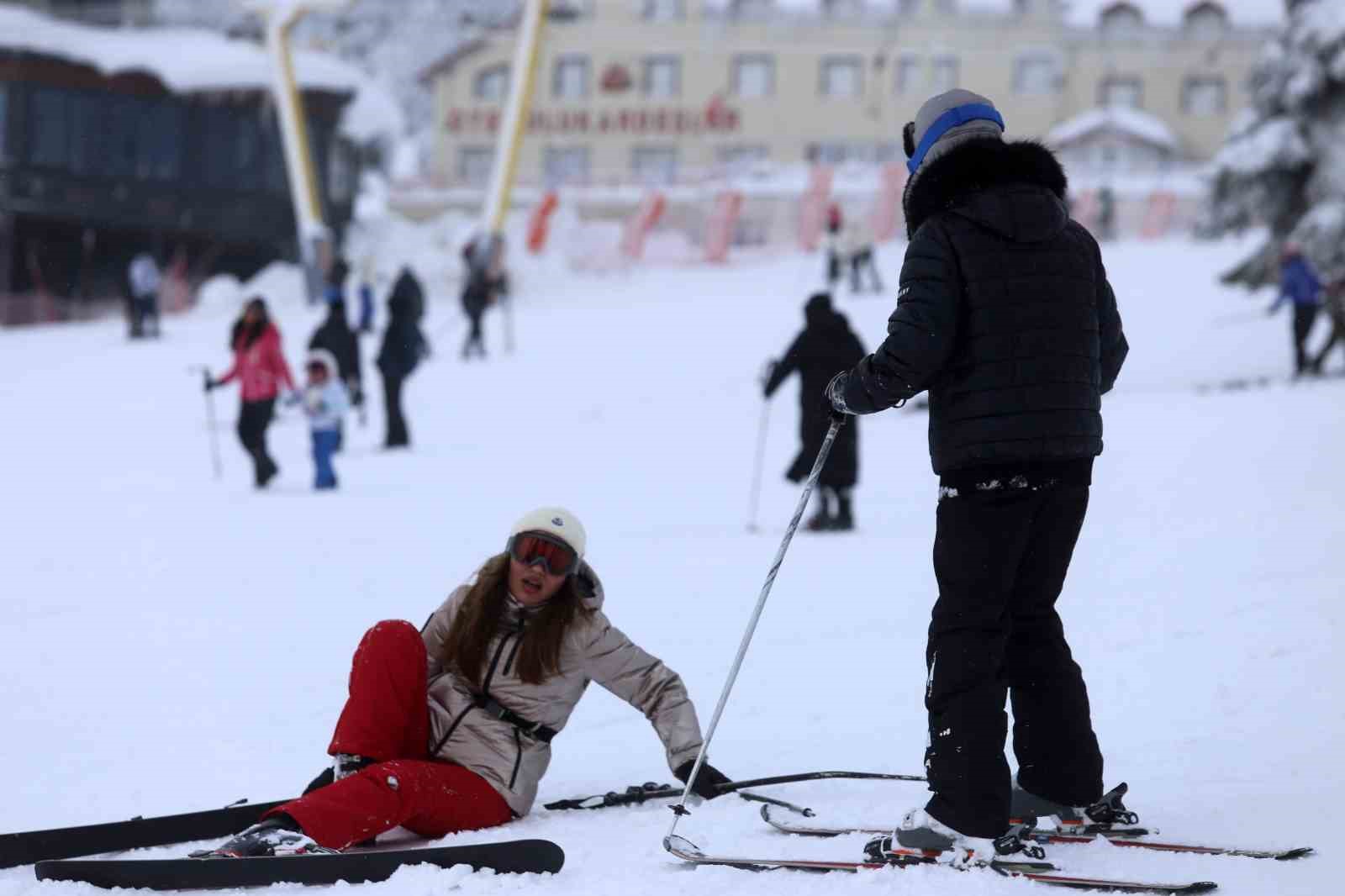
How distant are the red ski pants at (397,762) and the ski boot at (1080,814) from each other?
4.09ft

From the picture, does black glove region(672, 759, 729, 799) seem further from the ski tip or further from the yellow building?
the yellow building

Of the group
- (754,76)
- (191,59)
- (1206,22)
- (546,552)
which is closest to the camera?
→ (546,552)

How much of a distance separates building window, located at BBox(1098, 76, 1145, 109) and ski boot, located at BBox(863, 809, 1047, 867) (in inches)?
1809

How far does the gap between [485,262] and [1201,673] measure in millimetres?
25657

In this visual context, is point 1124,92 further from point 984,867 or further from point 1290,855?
point 984,867

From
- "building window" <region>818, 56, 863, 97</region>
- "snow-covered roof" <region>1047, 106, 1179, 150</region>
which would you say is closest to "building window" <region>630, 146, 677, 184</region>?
"building window" <region>818, 56, 863, 97</region>

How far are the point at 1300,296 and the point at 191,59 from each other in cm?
2537

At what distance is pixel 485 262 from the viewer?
30.1 m

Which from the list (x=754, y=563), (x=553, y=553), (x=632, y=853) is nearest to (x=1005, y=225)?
(x=553, y=553)

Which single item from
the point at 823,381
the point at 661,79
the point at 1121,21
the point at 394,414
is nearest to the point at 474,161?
the point at 661,79

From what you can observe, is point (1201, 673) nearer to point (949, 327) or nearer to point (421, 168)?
point (949, 327)

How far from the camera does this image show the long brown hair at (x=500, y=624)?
3.73 m

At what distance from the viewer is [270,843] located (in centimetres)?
324

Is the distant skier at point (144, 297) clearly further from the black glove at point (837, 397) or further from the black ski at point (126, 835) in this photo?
the black glove at point (837, 397)
